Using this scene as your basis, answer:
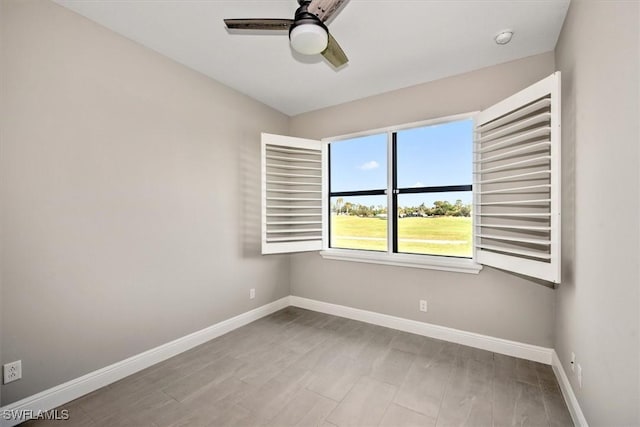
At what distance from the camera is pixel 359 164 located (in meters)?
3.51

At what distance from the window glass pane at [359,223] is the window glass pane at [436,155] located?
0.43 meters

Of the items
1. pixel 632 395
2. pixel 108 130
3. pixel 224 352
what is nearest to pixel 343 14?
pixel 108 130

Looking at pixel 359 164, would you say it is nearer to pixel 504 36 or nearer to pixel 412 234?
pixel 412 234

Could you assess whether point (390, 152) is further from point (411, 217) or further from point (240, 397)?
point (240, 397)

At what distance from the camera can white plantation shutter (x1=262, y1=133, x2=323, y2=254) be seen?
327 cm

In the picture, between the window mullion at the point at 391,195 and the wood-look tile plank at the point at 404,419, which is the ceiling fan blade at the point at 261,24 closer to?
the window mullion at the point at 391,195

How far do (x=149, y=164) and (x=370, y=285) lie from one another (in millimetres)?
2648

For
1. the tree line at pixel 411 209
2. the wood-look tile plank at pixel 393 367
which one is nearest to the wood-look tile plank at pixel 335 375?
the wood-look tile plank at pixel 393 367

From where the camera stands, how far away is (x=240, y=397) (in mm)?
1950

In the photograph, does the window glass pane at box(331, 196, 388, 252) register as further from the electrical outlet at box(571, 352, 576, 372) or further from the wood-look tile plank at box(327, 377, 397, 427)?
the electrical outlet at box(571, 352, 576, 372)

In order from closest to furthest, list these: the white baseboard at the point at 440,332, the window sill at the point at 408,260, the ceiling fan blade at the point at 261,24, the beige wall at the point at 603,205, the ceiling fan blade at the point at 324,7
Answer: the beige wall at the point at 603,205 < the ceiling fan blade at the point at 324,7 < the ceiling fan blade at the point at 261,24 < the white baseboard at the point at 440,332 < the window sill at the point at 408,260

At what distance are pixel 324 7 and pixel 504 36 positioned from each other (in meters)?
1.57

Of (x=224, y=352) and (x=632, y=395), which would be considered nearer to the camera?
(x=632, y=395)

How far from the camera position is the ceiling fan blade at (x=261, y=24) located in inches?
62.7
